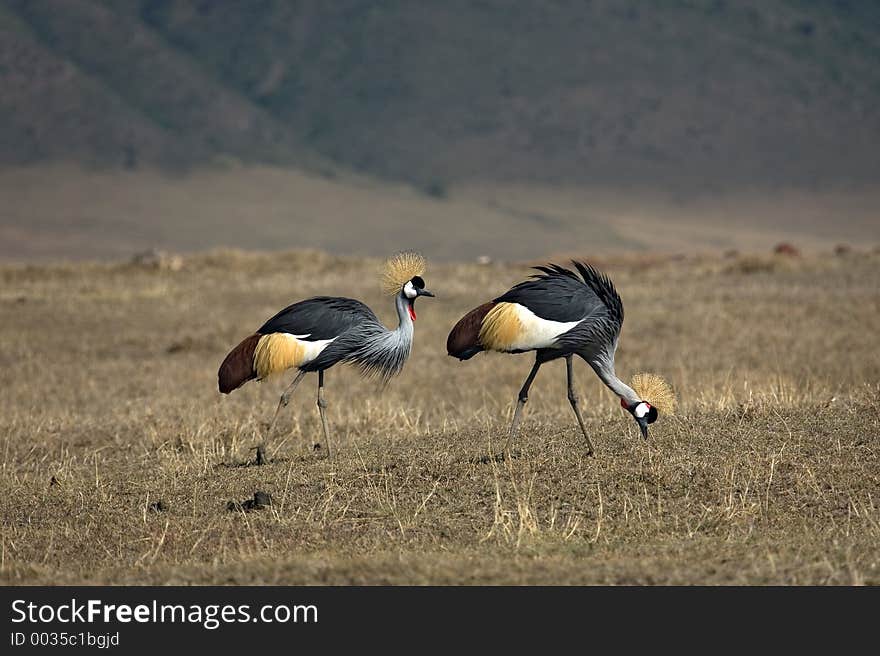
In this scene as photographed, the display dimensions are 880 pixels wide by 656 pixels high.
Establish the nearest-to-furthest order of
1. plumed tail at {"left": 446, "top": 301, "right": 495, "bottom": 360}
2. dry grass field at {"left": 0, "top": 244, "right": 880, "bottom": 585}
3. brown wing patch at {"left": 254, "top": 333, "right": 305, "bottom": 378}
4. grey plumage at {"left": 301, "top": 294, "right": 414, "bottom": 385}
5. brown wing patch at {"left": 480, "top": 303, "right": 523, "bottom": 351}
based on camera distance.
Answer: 1. dry grass field at {"left": 0, "top": 244, "right": 880, "bottom": 585}
2. brown wing patch at {"left": 480, "top": 303, "right": 523, "bottom": 351}
3. plumed tail at {"left": 446, "top": 301, "right": 495, "bottom": 360}
4. brown wing patch at {"left": 254, "top": 333, "right": 305, "bottom": 378}
5. grey plumage at {"left": 301, "top": 294, "right": 414, "bottom": 385}

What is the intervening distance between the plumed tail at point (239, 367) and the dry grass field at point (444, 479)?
Answer: 538mm

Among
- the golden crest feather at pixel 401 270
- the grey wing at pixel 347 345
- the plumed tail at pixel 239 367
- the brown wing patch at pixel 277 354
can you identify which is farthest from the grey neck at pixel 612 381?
the plumed tail at pixel 239 367

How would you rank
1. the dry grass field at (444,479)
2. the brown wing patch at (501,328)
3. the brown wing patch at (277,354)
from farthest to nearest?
the brown wing patch at (277,354)
the brown wing patch at (501,328)
the dry grass field at (444,479)

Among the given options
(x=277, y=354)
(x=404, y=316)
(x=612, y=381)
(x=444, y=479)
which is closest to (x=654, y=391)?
(x=612, y=381)

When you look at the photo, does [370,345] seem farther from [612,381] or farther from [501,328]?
[612,381]

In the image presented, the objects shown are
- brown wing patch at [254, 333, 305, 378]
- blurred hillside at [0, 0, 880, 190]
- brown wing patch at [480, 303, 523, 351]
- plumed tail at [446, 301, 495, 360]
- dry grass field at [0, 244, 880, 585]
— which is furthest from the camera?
blurred hillside at [0, 0, 880, 190]

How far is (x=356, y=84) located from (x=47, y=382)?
7687 centimetres

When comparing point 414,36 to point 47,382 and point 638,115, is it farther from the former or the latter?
point 47,382

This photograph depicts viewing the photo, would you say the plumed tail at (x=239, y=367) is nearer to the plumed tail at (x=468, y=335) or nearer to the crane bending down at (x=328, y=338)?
the crane bending down at (x=328, y=338)

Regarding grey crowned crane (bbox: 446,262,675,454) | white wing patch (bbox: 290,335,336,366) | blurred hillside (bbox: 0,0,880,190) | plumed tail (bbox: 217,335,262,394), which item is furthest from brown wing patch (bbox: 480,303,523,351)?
blurred hillside (bbox: 0,0,880,190)

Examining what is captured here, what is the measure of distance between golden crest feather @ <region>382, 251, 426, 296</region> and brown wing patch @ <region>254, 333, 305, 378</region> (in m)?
0.69

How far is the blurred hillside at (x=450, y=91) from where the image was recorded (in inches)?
3189

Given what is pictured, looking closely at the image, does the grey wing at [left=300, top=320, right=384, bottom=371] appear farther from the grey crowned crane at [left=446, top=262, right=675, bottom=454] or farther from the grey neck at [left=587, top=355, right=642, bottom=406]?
the grey neck at [left=587, top=355, right=642, bottom=406]

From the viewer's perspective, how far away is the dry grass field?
662 centimetres
